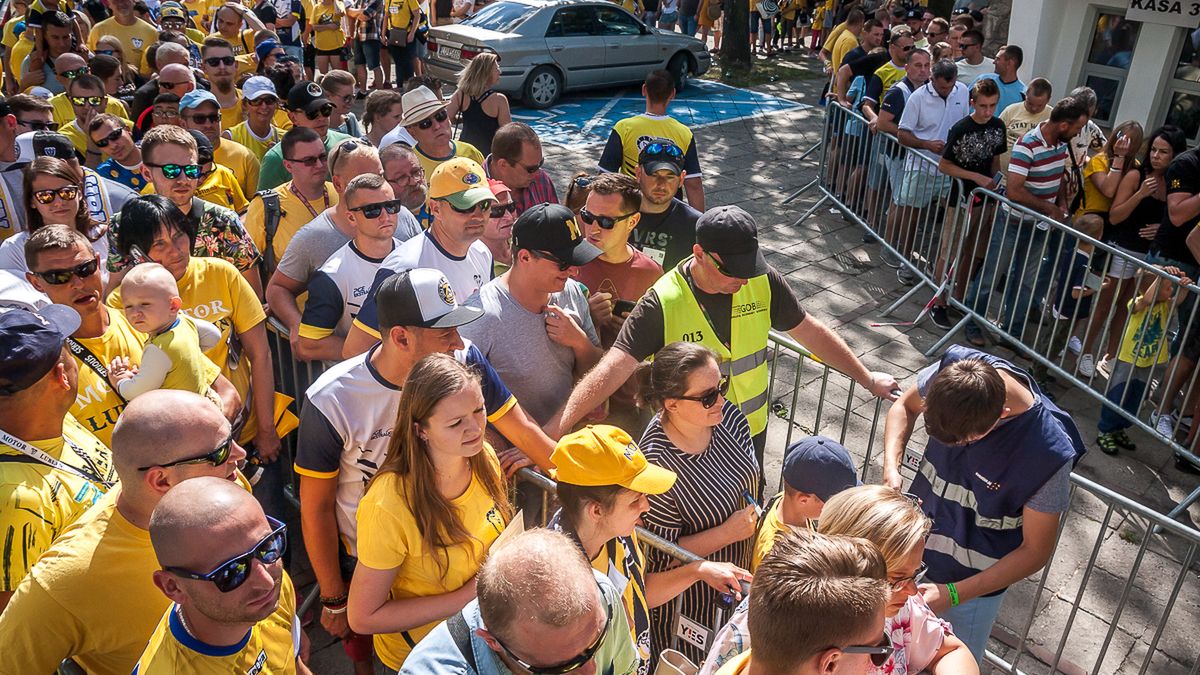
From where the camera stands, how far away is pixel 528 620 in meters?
2.10


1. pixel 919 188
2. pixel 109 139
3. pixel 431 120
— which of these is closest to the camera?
pixel 109 139

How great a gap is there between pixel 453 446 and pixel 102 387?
1.53m

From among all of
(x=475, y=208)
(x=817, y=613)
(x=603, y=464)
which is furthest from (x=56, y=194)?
(x=817, y=613)

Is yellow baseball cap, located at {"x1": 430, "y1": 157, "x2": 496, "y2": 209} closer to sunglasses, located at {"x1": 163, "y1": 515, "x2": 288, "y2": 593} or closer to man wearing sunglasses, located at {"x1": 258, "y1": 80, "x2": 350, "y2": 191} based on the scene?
man wearing sunglasses, located at {"x1": 258, "y1": 80, "x2": 350, "y2": 191}

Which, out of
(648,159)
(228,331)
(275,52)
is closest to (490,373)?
(228,331)

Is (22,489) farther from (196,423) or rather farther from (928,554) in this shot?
(928,554)

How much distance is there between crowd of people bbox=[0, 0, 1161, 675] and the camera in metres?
2.23

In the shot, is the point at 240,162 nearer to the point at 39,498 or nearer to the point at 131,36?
the point at 39,498

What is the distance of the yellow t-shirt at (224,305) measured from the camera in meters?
3.95

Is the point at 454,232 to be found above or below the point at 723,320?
above

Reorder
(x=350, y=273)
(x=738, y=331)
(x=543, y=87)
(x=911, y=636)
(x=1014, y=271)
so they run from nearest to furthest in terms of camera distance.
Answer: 1. (x=911, y=636)
2. (x=738, y=331)
3. (x=350, y=273)
4. (x=1014, y=271)
5. (x=543, y=87)

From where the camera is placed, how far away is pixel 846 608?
2.12m

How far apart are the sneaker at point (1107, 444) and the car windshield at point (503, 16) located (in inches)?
437

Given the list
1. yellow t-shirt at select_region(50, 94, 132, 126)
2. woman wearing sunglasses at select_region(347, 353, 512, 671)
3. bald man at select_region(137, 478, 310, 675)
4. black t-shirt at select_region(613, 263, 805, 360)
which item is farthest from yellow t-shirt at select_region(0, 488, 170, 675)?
yellow t-shirt at select_region(50, 94, 132, 126)
